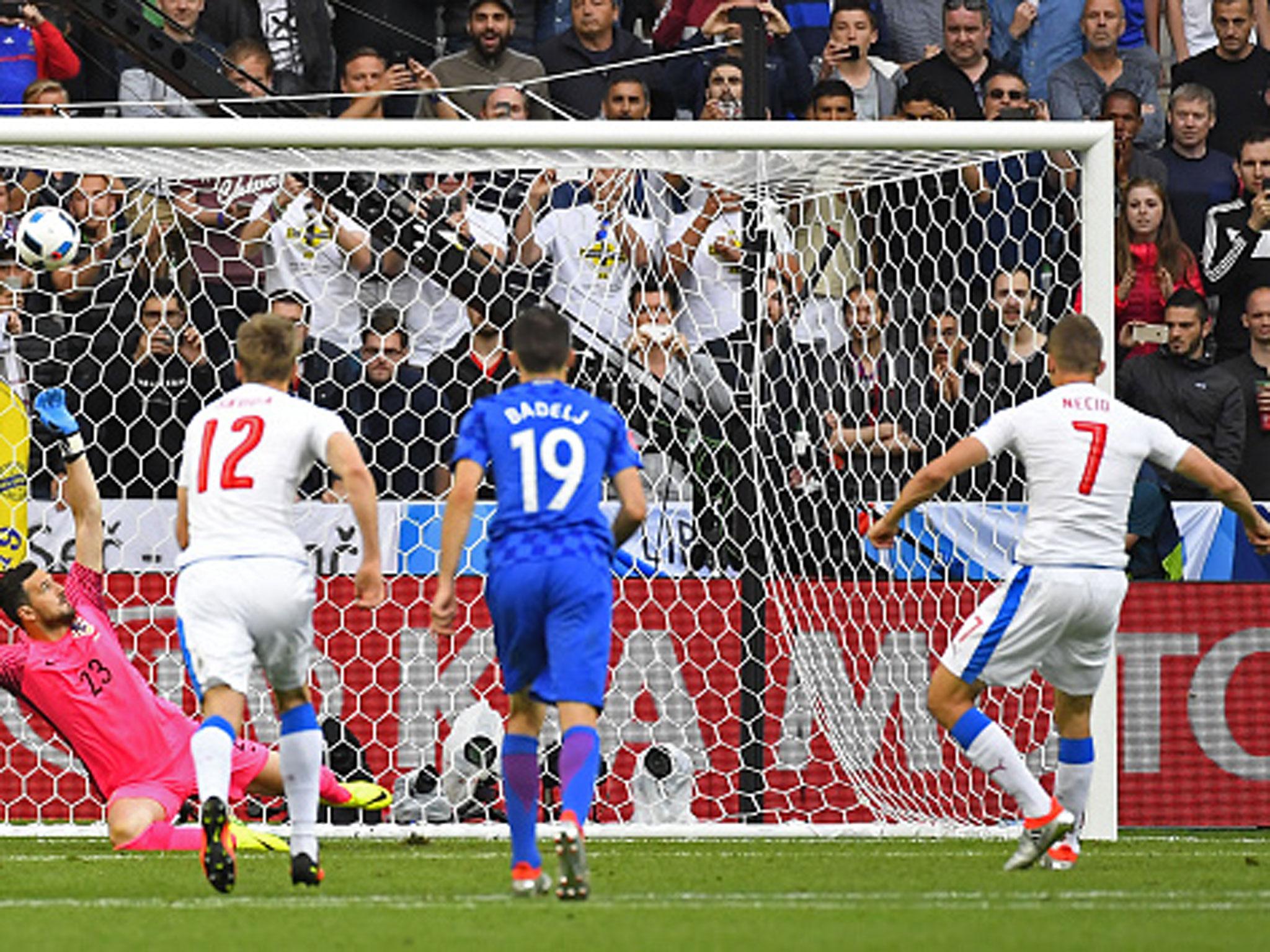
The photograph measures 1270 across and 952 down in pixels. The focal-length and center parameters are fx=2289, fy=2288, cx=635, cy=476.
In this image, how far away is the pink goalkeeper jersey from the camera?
9.30 meters

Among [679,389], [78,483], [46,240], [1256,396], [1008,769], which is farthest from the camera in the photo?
[1256,396]

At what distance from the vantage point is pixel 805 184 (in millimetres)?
11031

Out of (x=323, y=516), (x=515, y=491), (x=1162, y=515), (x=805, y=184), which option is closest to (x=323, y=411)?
(x=515, y=491)

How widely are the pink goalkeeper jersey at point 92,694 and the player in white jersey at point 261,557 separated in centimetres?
213

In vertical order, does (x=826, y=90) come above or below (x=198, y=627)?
above

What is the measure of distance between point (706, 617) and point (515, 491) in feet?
12.5

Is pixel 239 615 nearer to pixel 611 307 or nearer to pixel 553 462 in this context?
pixel 553 462

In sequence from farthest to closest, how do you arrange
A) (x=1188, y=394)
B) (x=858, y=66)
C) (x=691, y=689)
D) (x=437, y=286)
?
(x=858, y=66) → (x=1188, y=394) → (x=437, y=286) → (x=691, y=689)

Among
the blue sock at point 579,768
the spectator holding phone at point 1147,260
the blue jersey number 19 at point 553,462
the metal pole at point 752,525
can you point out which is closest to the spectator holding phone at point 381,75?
the metal pole at point 752,525

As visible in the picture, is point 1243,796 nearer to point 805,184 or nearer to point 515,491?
point 805,184

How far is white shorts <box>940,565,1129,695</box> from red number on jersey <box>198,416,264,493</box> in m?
2.69

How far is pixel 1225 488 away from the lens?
27.4 feet

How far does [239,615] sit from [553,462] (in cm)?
109

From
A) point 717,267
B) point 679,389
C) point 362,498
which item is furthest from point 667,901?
point 717,267
